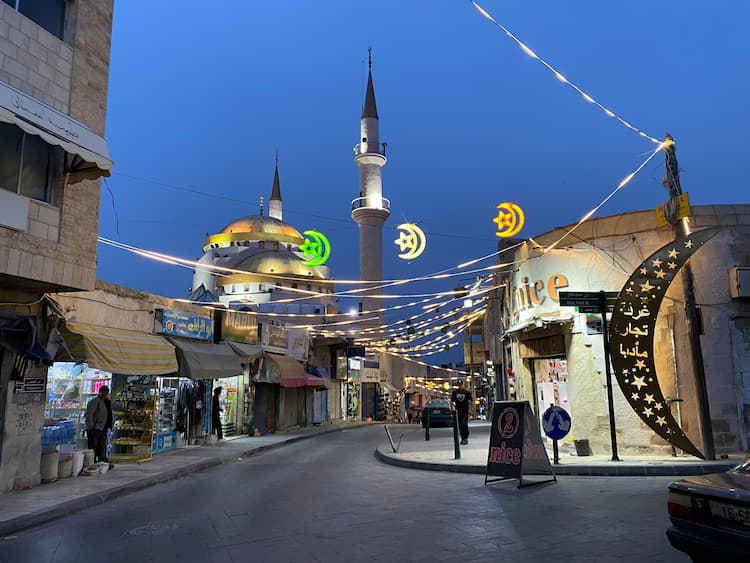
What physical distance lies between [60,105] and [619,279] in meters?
12.1

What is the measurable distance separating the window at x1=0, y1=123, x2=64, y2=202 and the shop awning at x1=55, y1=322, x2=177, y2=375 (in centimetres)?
279

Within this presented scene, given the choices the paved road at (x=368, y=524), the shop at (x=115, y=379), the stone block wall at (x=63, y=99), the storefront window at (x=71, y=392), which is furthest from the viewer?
the storefront window at (x=71, y=392)

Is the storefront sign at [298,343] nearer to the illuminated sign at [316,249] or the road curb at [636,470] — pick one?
the road curb at [636,470]

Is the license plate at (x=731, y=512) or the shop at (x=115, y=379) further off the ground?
the shop at (x=115, y=379)

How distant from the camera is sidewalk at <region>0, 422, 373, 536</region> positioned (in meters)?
8.14

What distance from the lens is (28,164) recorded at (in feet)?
33.0

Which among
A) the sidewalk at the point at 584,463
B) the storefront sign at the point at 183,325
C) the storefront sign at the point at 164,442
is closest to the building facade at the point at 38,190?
the storefront sign at the point at 183,325

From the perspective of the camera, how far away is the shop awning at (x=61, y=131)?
28.8ft

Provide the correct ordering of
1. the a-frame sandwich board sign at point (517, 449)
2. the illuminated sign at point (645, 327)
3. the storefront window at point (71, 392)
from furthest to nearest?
the storefront window at point (71, 392) → the illuminated sign at point (645, 327) → the a-frame sandwich board sign at point (517, 449)

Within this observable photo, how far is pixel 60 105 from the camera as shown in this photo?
422 inches

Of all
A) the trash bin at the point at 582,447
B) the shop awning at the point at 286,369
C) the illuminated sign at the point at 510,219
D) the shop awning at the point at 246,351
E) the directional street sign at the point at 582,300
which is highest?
the illuminated sign at the point at 510,219

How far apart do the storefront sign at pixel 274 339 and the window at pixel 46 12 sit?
48.5ft

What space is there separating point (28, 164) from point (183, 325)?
7798mm

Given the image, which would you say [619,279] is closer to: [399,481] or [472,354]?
[399,481]
